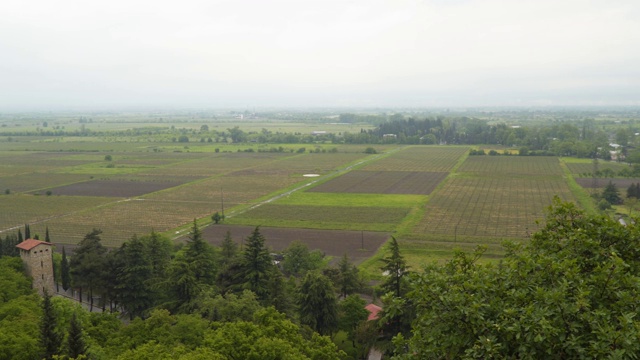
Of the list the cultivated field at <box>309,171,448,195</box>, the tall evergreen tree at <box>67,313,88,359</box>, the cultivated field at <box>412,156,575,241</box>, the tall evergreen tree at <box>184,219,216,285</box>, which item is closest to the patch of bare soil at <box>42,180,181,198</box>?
the cultivated field at <box>309,171,448,195</box>

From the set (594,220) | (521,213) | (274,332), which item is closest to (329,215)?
(521,213)

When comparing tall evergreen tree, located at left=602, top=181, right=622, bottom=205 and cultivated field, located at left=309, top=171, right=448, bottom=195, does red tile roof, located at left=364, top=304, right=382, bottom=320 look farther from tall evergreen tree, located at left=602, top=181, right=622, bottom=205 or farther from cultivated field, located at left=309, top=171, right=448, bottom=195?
tall evergreen tree, located at left=602, top=181, right=622, bottom=205

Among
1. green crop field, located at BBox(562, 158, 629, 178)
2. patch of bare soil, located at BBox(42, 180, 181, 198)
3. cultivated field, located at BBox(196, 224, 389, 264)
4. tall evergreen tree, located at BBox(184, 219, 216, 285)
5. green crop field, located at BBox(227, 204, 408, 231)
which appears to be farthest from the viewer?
green crop field, located at BBox(562, 158, 629, 178)

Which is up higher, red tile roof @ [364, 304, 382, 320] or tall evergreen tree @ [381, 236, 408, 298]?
tall evergreen tree @ [381, 236, 408, 298]

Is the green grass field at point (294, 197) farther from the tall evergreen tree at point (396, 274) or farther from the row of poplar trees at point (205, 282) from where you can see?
the row of poplar trees at point (205, 282)

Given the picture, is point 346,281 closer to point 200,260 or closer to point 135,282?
point 200,260

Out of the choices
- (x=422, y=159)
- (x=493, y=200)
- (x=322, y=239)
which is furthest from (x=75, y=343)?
(x=422, y=159)
